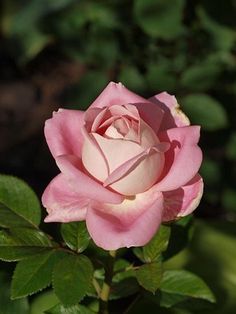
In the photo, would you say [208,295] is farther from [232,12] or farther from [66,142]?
A: [232,12]

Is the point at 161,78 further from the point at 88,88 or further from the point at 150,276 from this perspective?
the point at 150,276

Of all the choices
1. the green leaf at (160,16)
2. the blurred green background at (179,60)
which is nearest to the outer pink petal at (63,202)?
the blurred green background at (179,60)

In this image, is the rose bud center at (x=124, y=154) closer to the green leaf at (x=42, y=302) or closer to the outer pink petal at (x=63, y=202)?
the outer pink petal at (x=63, y=202)

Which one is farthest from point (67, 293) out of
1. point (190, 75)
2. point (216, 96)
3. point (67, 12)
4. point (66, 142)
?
point (67, 12)

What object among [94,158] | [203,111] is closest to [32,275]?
[94,158]

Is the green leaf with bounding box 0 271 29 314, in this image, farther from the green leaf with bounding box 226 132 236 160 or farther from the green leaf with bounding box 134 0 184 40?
the green leaf with bounding box 226 132 236 160
